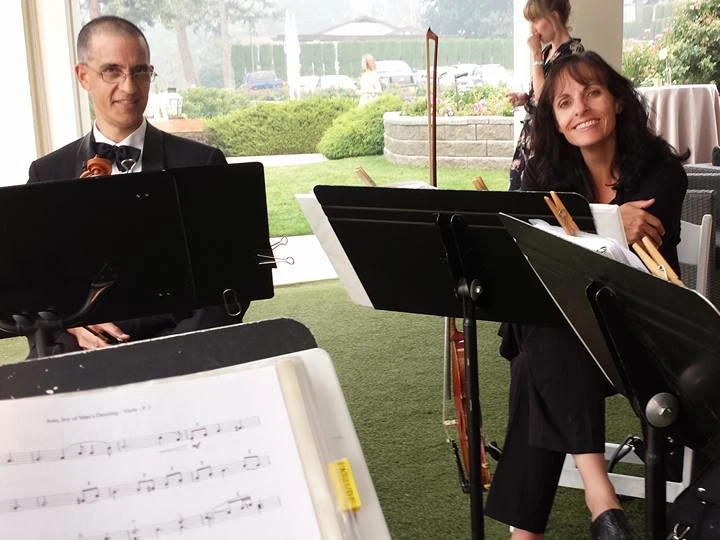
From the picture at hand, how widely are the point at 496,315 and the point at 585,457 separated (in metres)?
0.40

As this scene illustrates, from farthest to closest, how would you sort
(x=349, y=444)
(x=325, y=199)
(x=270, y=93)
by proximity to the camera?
(x=270, y=93)
(x=325, y=199)
(x=349, y=444)

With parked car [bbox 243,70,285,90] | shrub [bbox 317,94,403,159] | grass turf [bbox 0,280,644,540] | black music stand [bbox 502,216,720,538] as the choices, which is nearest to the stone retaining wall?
shrub [bbox 317,94,403,159]

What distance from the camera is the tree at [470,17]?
21.6ft

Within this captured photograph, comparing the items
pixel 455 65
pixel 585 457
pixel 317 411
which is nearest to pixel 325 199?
pixel 585 457

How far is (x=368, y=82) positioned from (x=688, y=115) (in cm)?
229

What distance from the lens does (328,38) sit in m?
6.38

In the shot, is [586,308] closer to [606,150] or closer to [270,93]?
[606,150]

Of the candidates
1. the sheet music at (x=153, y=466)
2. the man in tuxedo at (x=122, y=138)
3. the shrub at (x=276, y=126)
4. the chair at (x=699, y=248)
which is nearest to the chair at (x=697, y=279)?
the chair at (x=699, y=248)

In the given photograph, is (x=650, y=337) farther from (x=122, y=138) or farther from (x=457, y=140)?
(x=457, y=140)

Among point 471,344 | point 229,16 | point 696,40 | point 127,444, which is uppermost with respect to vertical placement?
point 229,16

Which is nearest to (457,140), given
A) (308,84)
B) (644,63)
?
(308,84)

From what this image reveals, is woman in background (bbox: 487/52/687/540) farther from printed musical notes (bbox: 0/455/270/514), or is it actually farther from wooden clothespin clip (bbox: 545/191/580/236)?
printed musical notes (bbox: 0/455/270/514)

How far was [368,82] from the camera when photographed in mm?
6711

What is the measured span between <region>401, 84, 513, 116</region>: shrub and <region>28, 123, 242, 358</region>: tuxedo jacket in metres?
4.51
